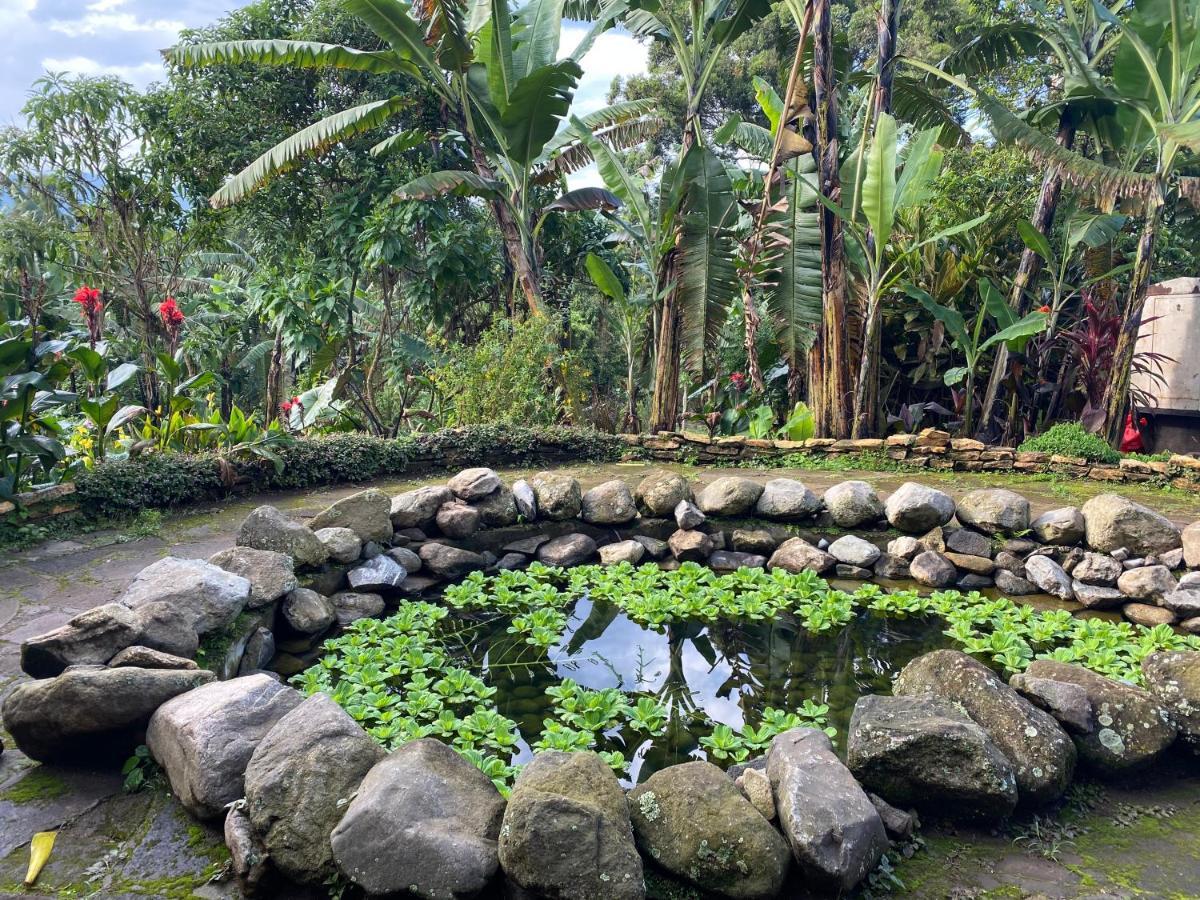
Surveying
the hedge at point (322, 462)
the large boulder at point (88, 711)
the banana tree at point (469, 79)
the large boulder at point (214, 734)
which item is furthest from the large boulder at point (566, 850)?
the banana tree at point (469, 79)

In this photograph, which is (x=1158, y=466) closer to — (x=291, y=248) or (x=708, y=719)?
(x=708, y=719)

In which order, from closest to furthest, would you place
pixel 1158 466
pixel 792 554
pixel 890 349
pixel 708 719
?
pixel 708 719, pixel 792 554, pixel 1158 466, pixel 890 349

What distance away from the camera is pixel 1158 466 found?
691 centimetres

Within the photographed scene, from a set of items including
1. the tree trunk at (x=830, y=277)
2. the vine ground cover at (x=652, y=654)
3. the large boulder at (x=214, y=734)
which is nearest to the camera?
the large boulder at (x=214, y=734)

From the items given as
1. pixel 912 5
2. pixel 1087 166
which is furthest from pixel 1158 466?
pixel 912 5

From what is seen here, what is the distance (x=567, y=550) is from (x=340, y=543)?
5.54ft

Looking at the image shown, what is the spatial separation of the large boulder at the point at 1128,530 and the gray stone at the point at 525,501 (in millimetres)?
3948

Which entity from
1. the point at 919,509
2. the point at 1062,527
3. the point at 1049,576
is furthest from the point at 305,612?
the point at 1062,527

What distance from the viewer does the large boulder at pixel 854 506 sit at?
5.88m

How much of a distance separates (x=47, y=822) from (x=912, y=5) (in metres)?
19.6

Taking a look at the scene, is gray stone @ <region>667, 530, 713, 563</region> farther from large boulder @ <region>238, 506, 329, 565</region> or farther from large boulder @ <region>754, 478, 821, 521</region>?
large boulder @ <region>238, 506, 329, 565</region>

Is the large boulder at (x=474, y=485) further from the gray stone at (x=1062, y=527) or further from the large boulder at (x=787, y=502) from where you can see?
the gray stone at (x=1062, y=527)

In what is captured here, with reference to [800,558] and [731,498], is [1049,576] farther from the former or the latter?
[731,498]

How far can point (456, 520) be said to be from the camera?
5.71m
